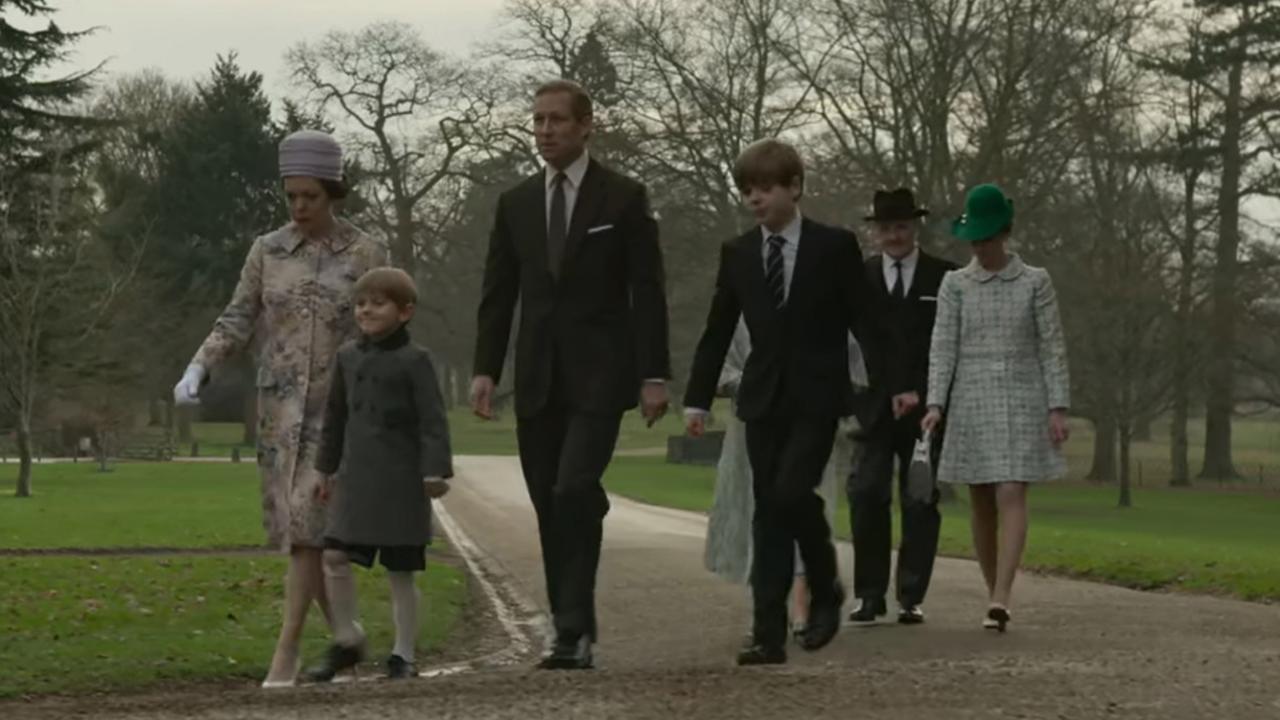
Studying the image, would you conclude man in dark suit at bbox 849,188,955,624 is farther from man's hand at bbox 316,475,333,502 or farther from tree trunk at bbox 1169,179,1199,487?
tree trunk at bbox 1169,179,1199,487

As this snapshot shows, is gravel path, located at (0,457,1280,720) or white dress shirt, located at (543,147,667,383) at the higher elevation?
white dress shirt, located at (543,147,667,383)

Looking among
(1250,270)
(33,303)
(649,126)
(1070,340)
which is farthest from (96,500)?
(1250,270)

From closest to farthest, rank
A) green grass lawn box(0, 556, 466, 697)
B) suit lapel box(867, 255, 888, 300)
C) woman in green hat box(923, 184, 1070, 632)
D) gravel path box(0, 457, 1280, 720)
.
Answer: gravel path box(0, 457, 1280, 720) < green grass lawn box(0, 556, 466, 697) < woman in green hat box(923, 184, 1070, 632) < suit lapel box(867, 255, 888, 300)

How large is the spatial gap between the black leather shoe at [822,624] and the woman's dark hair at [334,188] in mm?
2467

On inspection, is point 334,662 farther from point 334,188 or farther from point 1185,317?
point 1185,317

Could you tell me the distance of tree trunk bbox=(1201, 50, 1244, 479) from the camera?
55969 millimetres

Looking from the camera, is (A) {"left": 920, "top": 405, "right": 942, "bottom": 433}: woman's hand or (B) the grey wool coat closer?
(B) the grey wool coat

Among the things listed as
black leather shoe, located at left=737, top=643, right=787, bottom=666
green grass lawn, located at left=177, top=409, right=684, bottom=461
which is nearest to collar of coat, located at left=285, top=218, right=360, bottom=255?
black leather shoe, located at left=737, top=643, right=787, bottom=666

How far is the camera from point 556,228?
26.9 ft

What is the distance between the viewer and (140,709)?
6.81 metres

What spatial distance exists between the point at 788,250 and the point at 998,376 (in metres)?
2.20

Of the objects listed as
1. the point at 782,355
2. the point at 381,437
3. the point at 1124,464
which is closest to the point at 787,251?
the point at 782,355

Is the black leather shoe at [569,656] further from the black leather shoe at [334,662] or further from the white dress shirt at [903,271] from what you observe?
the white dress shirt at [903,271]

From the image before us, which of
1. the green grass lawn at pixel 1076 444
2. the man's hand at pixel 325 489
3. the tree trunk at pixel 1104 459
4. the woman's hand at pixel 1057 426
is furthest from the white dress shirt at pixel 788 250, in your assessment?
the tree trunk at pixel 1104 459
